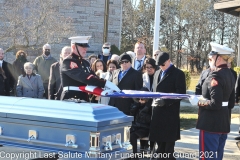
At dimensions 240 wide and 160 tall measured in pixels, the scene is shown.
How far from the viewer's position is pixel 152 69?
22.4ft

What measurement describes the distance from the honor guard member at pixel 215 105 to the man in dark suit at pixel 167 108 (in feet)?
2.13

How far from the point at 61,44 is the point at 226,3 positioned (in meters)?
8.93

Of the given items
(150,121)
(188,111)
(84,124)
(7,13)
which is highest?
(7,13)

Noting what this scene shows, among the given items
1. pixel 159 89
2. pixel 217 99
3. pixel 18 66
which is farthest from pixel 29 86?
pixel 217 99

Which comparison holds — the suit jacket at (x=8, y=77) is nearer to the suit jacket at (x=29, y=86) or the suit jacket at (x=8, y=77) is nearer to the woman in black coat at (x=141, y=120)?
the suit jacket at (x=29, y=86)

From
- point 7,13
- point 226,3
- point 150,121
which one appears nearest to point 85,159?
point 150,121

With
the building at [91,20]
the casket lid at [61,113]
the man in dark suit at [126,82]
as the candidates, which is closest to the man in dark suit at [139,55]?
the man in dark suit at [126,82]

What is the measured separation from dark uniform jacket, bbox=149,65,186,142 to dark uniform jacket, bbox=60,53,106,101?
3.82ft

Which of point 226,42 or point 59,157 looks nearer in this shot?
point 59,157

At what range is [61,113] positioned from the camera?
4.21m

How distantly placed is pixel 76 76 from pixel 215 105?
165cm

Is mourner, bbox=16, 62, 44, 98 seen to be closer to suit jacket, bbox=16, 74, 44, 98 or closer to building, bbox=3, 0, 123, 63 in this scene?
suit jacket, bbox=16, 74, 44, 98

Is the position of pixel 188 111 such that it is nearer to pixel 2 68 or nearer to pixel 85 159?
pixel 2 68

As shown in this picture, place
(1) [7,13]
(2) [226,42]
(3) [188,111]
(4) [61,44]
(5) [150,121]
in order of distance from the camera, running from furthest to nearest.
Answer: (2) [226,42] → (4) [61,44] → (1) [7,13] → (3) [188,111] → (5) [150,121]
